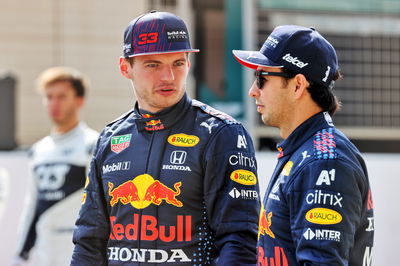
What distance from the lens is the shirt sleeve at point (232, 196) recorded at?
97.3 inches

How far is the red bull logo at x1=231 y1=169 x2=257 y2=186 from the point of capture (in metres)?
2.54

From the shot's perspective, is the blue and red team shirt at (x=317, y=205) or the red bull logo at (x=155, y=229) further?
the red bull logo at (x=155, y=229)

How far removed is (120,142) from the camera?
9.05 feet

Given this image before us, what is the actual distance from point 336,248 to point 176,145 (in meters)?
0.84

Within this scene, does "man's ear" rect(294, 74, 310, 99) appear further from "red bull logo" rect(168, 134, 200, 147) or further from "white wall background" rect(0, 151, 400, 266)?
"white wall background" rect(0, 151, 400, 266)

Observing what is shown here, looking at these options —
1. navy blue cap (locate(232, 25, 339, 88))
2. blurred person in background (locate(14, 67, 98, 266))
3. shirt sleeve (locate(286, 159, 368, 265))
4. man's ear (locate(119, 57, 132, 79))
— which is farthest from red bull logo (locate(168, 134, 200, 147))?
blurred person in background (locate(14, 67, 98, 266))

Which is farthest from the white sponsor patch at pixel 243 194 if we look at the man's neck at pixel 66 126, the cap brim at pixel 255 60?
the man's neck at pixel 66 126

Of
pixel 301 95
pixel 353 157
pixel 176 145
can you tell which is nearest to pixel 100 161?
pixel 176 145

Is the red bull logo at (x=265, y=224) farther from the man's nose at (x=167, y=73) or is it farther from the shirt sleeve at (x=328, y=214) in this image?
the man's nose at (x=167, y=73)

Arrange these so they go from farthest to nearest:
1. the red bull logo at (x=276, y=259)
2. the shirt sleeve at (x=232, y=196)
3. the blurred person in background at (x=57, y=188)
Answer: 1. the blurred person in background at (x=57, y=188)
2. the shirt sleeve at (x=232, y=196)
3. the red bull logo at (x=276, y=259)

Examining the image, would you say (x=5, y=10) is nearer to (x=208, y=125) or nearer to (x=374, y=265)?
(x=374, y=265)

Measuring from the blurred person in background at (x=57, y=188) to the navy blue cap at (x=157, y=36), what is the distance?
2370 mm

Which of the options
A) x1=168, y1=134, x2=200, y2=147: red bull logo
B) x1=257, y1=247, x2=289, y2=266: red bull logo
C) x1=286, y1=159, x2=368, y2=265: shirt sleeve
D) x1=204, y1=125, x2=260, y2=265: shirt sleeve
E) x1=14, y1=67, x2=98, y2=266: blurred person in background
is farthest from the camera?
x1=14, y1=67, x2=98, y2=266: blurred person in background

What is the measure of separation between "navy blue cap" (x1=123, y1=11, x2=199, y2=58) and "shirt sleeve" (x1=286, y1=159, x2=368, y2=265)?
32.4 inches
